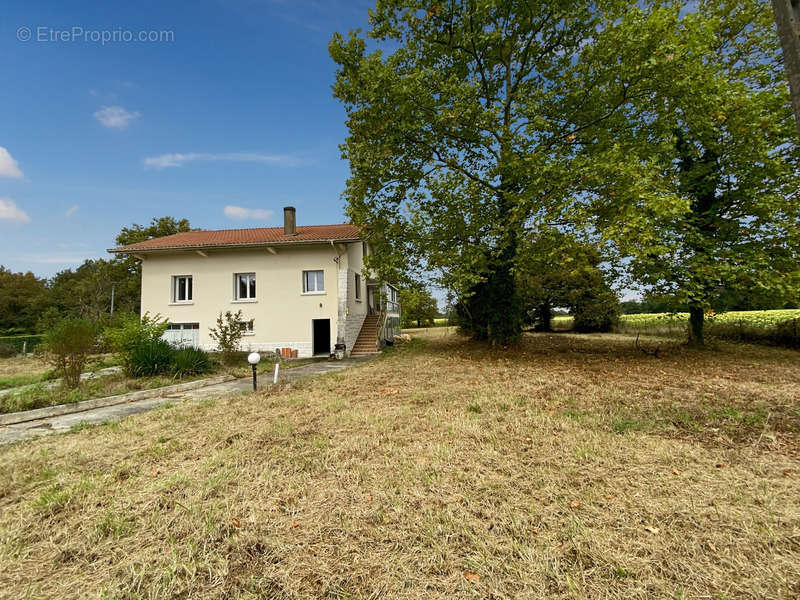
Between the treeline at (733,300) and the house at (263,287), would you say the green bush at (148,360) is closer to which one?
the house at (263,287)

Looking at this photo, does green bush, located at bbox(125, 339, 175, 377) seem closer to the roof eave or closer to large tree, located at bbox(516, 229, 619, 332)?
the roof eave

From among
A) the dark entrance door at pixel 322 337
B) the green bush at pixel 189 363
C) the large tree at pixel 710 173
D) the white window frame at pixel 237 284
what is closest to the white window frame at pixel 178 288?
the white window frame at pixel 237 284

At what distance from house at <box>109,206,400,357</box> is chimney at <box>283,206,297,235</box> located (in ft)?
0.16

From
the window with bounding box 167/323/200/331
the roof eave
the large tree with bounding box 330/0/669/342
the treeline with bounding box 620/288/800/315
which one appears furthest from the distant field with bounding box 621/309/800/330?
the window with bounding box 167/323/200/331

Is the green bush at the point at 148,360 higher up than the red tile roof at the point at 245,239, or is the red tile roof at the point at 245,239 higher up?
the red tile roof at the point at 245,239

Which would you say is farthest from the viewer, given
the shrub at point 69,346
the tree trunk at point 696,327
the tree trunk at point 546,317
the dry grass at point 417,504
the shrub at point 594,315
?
the tree trunk at point 546,317

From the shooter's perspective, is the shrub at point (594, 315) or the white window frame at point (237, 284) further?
the shrub at point (594, 315)

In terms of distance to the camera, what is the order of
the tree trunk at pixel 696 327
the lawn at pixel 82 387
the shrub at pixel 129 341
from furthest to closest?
the tree trunk at pixel 696 327 → the shrub at pixel 129 341 → the lawn at pixel 82 387

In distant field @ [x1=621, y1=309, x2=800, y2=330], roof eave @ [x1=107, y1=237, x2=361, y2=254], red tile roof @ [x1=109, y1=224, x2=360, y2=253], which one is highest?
red tile roof @ [x1=109, y1=224, x2=360, y2=253]

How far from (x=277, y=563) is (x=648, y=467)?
3379 mm

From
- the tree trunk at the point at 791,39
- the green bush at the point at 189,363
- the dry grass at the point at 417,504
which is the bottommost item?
the dry grass at the point at 417,504

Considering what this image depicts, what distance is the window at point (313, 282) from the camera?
16.7 metres

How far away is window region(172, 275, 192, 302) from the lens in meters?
17.4

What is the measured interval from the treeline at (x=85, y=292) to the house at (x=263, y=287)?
58.9 feet
